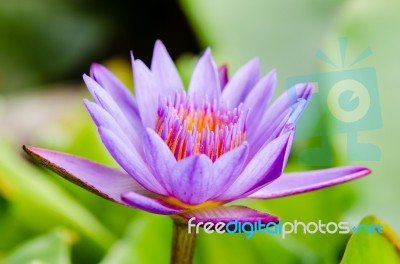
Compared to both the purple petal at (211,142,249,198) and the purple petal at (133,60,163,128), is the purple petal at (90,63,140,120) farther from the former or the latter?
the purple petal at (211,142,249,198)

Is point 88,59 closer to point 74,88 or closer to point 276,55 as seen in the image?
point 74,88

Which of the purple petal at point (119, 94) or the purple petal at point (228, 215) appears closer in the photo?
the purple petal at point (228, 215)

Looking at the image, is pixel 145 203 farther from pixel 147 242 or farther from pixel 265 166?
pixel 147 242

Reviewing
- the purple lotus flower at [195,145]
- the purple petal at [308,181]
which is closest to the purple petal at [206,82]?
the purple lotus flower at [195,145]

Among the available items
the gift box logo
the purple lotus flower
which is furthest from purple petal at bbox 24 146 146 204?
the gift box logo

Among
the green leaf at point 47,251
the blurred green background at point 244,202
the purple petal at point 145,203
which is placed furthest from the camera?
the blurred green background at point 244,202

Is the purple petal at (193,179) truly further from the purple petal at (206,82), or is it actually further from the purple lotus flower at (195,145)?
the purple petal at (206,82)

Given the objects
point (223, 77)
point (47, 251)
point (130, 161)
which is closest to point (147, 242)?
point (47, 251)
